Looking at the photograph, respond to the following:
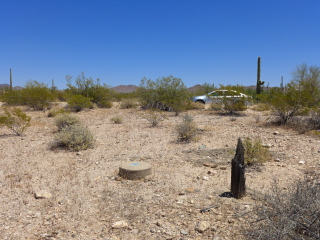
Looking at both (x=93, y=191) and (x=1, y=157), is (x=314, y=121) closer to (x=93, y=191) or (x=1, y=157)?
(x=93, y=191)

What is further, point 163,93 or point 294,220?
point 163,93

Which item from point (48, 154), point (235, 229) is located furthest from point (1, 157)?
A: point (235, 229)

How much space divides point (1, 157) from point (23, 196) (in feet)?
9.85

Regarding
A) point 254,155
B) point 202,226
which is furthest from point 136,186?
point 254,155

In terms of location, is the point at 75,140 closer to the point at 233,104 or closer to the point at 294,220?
the point at 294,220

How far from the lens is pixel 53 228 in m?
3.27

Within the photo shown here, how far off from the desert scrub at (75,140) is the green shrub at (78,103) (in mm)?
8694

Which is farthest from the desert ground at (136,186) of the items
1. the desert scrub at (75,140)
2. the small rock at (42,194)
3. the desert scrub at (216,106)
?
the desert scrub at (216,106)

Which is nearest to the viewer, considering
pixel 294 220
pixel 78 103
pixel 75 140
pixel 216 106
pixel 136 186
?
pixel 294 220

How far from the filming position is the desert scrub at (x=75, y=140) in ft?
23.5

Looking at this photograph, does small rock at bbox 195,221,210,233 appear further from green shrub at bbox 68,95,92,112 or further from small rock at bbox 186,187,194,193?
green shrub at bbox 68,95,92,112

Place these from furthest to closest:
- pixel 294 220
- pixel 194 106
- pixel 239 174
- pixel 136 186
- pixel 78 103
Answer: pixel 194 106
pixel 78 103
pixel 136 186
pixel 239 174
pixel 294 220

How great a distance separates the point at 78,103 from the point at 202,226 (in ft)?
47.0

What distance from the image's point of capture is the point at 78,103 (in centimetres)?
1602
